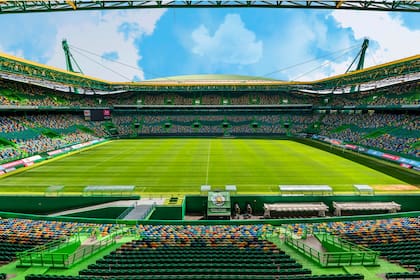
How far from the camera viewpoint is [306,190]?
70.4 ft

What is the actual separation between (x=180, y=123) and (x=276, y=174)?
46.8 m

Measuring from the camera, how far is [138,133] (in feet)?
225

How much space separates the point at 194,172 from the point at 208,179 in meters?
3.46

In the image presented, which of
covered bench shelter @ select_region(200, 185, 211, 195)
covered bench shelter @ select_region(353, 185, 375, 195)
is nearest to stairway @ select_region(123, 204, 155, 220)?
covered bench shelter @ select_region(200, 185, 211, 195)

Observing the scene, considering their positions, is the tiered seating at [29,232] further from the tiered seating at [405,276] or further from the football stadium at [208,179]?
the tiered seating at [405,276]

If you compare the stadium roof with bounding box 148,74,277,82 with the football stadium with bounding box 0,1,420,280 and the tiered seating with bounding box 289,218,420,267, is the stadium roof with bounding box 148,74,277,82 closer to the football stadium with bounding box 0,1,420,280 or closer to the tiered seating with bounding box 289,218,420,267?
the football stadium with bounding box 0,1,420,280

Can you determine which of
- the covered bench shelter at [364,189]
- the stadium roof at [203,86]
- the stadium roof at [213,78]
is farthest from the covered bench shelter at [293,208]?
the stadium roof at [213,78]

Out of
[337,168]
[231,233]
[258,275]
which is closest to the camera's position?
[258,275]

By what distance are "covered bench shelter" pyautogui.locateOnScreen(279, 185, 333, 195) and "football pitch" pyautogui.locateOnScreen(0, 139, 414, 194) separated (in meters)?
2.12

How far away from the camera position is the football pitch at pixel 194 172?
2641cm

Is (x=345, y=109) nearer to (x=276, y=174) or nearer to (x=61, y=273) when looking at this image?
(x=276, y=174)

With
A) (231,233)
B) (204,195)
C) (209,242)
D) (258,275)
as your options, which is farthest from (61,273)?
(204,195)

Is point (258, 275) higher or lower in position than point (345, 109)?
lower

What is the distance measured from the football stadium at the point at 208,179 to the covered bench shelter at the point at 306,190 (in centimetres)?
11
